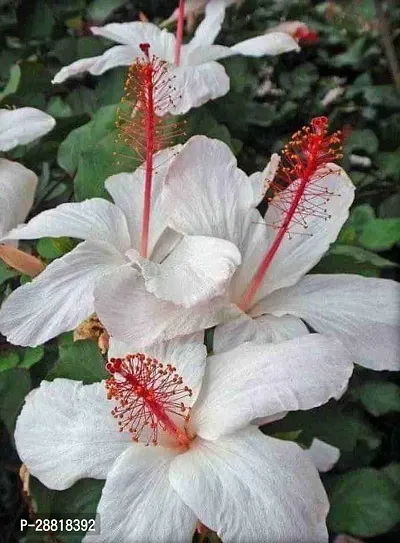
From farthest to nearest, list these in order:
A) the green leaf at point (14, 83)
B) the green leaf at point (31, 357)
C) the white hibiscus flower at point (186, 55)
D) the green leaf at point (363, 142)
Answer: the green leaf at point (363, 142) → the green leaf at point (14, 83) → the white hibiscus flower at point (186, 55) → the green leaf at point (31, 357)

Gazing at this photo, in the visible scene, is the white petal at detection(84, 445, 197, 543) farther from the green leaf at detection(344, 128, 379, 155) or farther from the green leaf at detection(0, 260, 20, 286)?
the green leaf at detection(344, 128, 379, 155)

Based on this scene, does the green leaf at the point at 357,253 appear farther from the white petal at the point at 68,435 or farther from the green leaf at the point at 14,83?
the green leaf at the point at 14,83

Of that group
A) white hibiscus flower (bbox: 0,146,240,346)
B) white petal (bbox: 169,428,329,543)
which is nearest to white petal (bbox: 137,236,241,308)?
white hibiscus flower (bbox: 0,146,240,346)

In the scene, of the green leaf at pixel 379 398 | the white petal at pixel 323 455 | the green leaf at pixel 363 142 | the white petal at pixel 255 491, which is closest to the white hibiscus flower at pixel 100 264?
the white petal at pixel 255 491

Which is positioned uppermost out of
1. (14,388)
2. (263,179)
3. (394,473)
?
(263,179)

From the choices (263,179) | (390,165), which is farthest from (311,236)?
(390,165)

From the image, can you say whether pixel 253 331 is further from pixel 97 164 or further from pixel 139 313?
pixel 97 164
